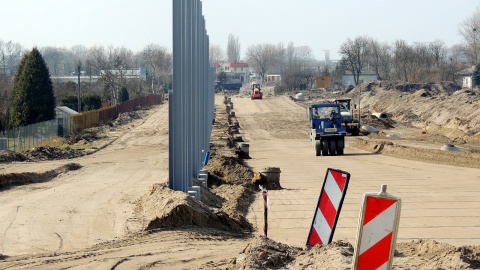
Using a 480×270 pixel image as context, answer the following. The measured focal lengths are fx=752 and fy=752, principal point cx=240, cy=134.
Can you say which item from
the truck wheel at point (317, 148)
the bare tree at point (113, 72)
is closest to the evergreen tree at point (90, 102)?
the bare tree at point (113, 72)


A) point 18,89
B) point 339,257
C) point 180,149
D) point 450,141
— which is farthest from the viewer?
point 450,141

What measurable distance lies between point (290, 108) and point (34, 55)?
38940 millimetres

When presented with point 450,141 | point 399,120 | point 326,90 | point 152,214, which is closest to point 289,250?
point 152,214

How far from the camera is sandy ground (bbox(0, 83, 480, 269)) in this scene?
8.71 m

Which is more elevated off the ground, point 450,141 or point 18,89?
point 18,89

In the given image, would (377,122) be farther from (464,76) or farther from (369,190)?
(464,76)

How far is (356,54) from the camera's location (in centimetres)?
12412

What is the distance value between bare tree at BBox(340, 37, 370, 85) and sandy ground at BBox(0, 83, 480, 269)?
3491 inches

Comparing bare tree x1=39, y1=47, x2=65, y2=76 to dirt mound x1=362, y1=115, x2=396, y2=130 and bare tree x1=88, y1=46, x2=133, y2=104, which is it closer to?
bare tree x1=88, y1=46, x2=133, y2=104

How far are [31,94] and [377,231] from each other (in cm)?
3962

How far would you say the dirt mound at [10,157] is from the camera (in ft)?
97.5

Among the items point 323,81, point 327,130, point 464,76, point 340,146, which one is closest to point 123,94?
point 340,146

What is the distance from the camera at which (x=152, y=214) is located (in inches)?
497

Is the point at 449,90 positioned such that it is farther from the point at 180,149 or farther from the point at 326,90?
the point at 180,149
